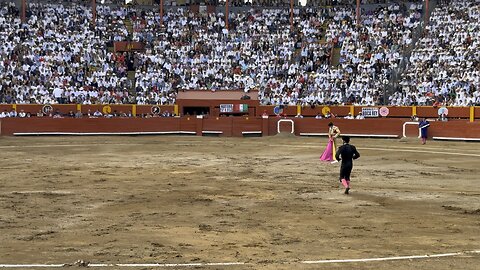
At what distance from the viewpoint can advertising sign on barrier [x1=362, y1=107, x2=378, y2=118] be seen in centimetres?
3444

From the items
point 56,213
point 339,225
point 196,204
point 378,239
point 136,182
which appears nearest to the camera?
point 378,239

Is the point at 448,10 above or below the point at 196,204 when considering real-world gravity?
above

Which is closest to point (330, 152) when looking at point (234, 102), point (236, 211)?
point (236, 211)

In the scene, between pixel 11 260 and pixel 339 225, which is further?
pixel 339 225

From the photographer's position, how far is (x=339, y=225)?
10172 millimetres

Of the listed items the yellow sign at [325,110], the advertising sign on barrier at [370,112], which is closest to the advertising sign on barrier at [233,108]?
the yellow sign at [325,110]

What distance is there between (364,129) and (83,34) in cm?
1747

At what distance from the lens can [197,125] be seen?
113 feet

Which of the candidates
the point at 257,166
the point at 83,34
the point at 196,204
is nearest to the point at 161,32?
the point at 83,34

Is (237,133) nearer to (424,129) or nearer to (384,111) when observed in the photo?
(384,111)

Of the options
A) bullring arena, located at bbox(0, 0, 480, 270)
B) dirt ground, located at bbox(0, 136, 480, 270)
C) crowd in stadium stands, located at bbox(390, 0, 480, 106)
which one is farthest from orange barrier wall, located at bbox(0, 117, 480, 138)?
dirt ground, located at bbox(0, 136, 480, 270)

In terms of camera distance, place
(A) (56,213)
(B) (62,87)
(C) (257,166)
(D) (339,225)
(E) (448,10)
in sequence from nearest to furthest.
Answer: (D) (339,225)
(A) (56,213)
(C) (257,166)
(B) (62,87)
(E) (448,10)

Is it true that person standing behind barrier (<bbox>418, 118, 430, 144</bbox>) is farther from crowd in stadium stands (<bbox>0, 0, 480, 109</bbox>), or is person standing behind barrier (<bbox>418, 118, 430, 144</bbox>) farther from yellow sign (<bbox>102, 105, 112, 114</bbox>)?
yellow sign (<bbox>102, 105, 112, 114</bbox>)

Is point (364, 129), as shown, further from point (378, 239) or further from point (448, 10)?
point (378, 239)
